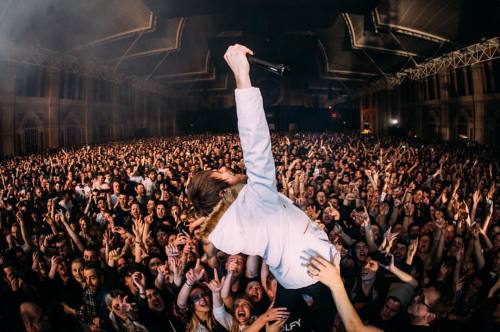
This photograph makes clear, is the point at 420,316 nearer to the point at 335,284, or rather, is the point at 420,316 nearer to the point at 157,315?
the point at 335,284

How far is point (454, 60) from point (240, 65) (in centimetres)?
1488

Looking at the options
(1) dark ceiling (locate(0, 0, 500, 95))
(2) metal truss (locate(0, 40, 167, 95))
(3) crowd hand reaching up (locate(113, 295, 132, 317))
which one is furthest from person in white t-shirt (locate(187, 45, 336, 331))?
(2) metal truss (locate(0, 40, 167, 95))

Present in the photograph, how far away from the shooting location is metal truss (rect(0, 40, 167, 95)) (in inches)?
430

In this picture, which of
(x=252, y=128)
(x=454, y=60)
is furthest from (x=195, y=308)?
(x=454, y=60)

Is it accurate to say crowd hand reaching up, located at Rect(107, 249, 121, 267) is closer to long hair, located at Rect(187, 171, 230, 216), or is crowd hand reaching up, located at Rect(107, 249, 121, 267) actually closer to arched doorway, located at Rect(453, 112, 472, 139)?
long hair, located at Rect(187, 171, 230, 216)

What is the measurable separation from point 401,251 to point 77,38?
1251 cm

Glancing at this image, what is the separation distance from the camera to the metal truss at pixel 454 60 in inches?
427

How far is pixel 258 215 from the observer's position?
1.33 m

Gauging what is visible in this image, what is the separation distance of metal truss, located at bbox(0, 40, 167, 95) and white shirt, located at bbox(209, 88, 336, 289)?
9883 mm

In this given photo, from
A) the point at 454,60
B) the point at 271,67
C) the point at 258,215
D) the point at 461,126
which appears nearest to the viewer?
the point at 258,215

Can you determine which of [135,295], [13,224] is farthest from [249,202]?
[13,224]

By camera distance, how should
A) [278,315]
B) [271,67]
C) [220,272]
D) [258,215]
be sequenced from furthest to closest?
1. [220,272]
2. [278,315]
3. [271,67]
4. [258,215]

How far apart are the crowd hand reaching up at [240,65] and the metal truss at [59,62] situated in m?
9.76

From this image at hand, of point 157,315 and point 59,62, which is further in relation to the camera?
point 59,62
